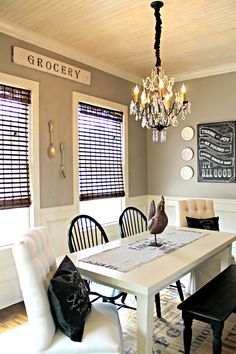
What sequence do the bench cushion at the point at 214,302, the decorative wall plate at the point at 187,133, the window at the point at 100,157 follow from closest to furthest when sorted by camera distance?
the bench cushion at the point at 214,302, the window at the point at 100,157, the decorative wall plate at the point at 187,133

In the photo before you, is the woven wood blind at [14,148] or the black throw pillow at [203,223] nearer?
the woven wood blind at [14,148]

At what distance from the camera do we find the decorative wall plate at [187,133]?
463 centimetres

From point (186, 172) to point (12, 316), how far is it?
3.02 m

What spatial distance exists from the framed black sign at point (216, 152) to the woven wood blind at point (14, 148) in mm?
2517

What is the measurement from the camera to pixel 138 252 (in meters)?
2.37

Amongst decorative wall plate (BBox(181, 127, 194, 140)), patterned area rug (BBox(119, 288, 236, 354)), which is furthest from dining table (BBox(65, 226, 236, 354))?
decorative wall plate (BBox(181, 127, 194, 140))

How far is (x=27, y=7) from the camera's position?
2725 millimetres

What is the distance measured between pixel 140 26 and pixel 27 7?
1.09m

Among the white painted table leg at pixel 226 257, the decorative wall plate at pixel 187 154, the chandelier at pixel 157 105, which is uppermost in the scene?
the chandelier at pixel 157 105

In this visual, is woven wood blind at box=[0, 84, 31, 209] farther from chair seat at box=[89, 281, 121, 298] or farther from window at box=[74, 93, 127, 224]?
chair seat at box=[89, 281, 121, 298]

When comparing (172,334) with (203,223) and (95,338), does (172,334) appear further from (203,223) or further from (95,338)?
(203,223)

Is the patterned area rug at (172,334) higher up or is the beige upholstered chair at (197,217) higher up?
the beige upholstered chair at (197,217)

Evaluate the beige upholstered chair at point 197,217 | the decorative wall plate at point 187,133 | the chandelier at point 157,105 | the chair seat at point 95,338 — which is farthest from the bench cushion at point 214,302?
the decorative wall plate at point 187,133

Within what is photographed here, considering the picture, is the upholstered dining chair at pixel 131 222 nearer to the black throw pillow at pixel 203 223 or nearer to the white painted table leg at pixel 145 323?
the black throw pillow at pixel 203 223
